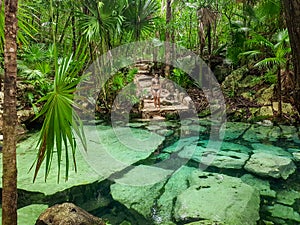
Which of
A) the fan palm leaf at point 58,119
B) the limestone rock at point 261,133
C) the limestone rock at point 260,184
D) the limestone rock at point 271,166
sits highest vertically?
the fan palm leaf at point 58,119

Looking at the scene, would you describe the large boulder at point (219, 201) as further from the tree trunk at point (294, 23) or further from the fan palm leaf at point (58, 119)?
the tree trunk at point (294, 23)

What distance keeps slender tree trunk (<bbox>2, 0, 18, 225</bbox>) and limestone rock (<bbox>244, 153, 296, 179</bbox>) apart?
9.23 feet

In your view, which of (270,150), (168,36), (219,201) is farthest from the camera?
(168,36)

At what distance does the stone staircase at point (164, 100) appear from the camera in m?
6.90

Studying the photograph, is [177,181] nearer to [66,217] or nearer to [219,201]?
[219,201]

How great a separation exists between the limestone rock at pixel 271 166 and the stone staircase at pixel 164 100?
3369 mm

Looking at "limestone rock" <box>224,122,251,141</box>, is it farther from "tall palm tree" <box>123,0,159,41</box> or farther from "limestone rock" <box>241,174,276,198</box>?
"tall palm tree" <box>123,0,159,41</box>

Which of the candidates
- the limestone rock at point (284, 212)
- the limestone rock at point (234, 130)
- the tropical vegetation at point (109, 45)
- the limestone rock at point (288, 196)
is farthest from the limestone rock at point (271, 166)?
the limestone rock at point (234, 130)

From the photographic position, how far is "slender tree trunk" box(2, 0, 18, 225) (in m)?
1.39

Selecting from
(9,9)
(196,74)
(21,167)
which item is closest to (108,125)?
(21,167)

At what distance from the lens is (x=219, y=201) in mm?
2545

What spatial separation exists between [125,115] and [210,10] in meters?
3.63

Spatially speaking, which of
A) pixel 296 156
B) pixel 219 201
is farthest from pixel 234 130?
pixel 219 201

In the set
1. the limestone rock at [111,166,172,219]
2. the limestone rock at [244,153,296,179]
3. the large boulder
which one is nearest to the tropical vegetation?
the limestone rock at [111,166,172,219]
